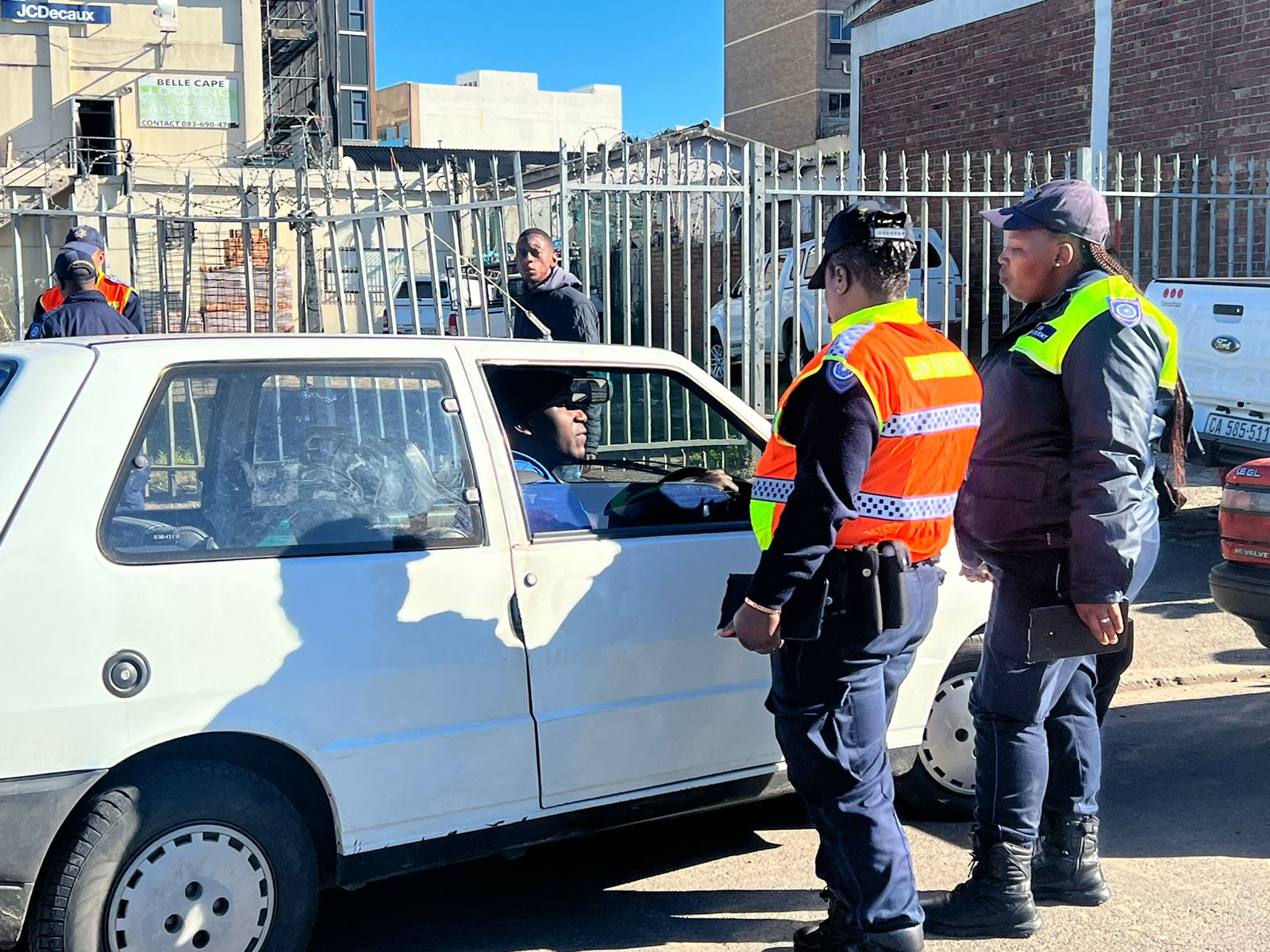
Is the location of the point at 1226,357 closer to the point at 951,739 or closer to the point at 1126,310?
the point at 951,739

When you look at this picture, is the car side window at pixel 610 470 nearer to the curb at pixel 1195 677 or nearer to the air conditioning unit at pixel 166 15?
the curb at pixel 1195 677

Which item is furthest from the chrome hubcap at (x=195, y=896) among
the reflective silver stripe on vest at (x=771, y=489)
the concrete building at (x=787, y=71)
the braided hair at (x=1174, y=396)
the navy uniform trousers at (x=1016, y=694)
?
the concrete building at (x=787, y=71)

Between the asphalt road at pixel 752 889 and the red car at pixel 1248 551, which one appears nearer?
the asphalt road at pixel 752 889

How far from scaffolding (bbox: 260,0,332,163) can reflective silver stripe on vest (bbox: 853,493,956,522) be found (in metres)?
41.0

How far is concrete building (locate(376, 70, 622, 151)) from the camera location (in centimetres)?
7250

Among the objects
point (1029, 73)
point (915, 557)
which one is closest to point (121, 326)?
point (915, 557)

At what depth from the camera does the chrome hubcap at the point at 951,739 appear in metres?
4.33

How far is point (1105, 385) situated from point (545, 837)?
187cm

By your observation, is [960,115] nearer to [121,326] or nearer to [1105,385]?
[121,326]

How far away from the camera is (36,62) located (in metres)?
37.6

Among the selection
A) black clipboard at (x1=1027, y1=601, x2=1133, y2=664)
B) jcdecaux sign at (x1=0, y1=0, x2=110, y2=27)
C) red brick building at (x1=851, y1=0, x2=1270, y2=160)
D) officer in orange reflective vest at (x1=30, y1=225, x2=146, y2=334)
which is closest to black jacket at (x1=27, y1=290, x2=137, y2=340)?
officer in orange reflective vest at (x1=30, y1=225, x2=146, y2=334)

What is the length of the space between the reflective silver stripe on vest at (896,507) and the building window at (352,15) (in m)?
53.9

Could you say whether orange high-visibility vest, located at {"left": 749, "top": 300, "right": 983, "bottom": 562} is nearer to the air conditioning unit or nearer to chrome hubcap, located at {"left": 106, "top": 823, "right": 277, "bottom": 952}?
chrome hubcap, located at {"left": 106, "top": 823, "right": 277, "bottom": 952}

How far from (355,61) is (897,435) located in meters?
54.1
